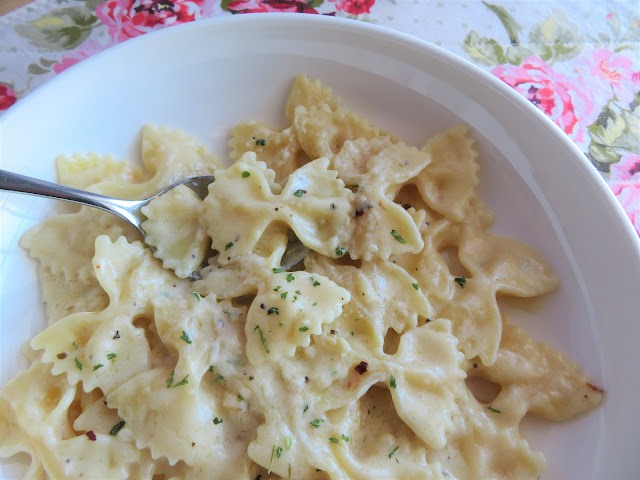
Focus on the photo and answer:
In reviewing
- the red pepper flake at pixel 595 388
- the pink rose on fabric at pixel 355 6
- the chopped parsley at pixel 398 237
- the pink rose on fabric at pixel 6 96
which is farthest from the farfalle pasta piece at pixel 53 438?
the pink rose on fabric at pixel 355 6

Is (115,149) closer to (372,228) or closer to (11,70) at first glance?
(11,70)

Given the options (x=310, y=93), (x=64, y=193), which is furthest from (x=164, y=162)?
(x=310, y=93)

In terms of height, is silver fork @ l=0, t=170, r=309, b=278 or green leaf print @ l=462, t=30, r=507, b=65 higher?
green leaf print @ l=462, t=30, r=507, b=65

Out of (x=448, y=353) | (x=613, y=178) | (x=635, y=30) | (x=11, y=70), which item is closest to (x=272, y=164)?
(x=448, y=353)

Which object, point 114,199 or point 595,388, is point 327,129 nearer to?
point 114,199

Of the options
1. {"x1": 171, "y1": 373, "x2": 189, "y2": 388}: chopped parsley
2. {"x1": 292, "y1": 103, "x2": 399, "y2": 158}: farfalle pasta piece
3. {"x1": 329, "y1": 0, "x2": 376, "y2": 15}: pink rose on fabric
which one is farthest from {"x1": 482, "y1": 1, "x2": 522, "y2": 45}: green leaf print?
{"x1": 171, "y1": 373, "x2": 189, "y2": 388}: chopped parsley

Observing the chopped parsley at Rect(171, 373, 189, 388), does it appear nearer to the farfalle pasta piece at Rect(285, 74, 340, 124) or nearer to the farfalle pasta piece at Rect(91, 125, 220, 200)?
the farfalle pasta piece at Rect(91, 125, 220, 200)

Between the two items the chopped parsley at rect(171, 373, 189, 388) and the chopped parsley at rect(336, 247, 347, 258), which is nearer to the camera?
the chopped parsley at rect(171, 373, 189, 388)
